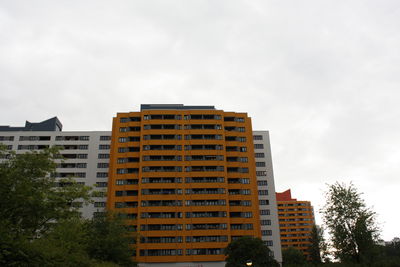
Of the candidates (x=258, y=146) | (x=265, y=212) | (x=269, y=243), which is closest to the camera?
(x=269, y=243)

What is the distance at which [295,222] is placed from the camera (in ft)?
607

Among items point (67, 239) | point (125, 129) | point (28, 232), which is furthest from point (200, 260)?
point (28, 232)

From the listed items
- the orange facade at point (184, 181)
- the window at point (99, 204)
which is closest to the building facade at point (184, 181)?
the orange facade at point (184, 181)

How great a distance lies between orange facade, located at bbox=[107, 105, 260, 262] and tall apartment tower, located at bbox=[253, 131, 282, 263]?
885 centimetres

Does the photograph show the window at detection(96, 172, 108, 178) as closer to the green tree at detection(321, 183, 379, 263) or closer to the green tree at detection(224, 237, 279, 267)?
the green tree at detection(224, 237, 279, 267)

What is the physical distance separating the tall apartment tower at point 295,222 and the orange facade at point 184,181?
105m

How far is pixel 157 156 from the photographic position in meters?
91.9

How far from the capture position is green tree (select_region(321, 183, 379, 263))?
47688 mm

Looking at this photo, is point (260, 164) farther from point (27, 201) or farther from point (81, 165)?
point (27, 201)

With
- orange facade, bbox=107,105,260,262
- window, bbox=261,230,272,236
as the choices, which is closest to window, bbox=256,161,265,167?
orange facade, bbox=107,105,260,262

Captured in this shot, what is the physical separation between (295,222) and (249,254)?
135755 mm

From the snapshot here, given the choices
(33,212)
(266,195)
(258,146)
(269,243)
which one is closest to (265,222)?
(269,243)

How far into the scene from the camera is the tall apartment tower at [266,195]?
91938mm

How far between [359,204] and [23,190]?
4819 cm
